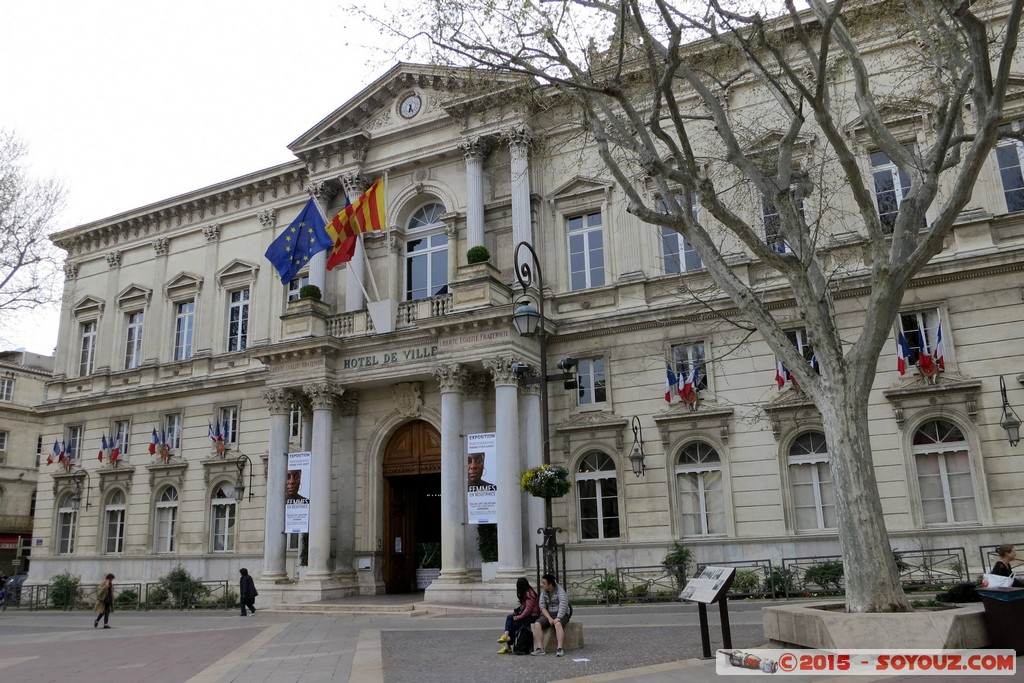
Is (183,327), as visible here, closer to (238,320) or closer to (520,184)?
(238,320)

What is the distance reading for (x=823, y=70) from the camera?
1075 centimetres

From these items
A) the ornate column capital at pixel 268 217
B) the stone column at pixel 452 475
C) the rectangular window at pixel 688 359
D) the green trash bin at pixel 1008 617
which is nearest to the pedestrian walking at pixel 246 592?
the stone column at pixel 452 475

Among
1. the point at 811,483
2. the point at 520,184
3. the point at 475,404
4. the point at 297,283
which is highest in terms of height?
the point at 520,184

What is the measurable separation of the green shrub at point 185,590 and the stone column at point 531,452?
10.9m

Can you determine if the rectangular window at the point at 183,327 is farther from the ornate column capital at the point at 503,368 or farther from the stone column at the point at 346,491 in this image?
the ornate column capital at the point at 503,368

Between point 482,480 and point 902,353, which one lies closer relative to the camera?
point 902,353

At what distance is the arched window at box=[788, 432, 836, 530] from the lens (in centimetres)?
1970

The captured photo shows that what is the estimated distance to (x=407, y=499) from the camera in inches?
1016

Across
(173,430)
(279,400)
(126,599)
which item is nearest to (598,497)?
(279,400)

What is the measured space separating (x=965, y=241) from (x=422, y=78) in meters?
16.2

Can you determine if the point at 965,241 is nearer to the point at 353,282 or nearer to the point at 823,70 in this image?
the point at 823,70

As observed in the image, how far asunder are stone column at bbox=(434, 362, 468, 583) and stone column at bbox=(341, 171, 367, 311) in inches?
173

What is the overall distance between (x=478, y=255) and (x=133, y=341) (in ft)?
56.5

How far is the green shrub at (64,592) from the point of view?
2803 cm
